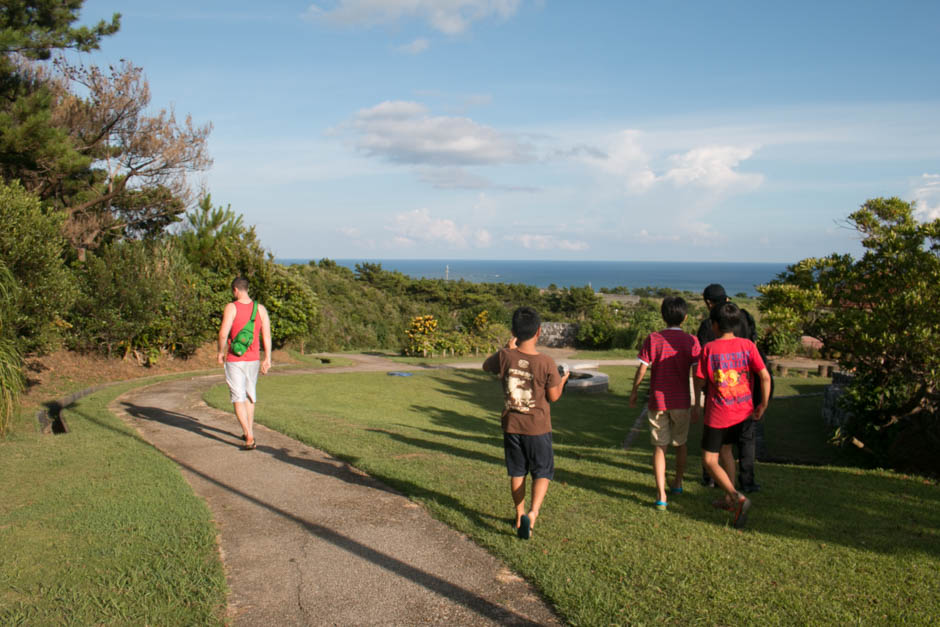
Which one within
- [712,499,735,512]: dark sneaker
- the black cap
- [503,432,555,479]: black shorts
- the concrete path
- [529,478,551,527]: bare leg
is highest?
the black cap

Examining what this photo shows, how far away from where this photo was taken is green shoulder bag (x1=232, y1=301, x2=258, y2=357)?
6.79m

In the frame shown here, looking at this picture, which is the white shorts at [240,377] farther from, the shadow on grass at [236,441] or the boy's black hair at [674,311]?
the boy's black hair at [674,311]

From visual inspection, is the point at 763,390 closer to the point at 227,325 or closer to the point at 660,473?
the point at 660,473

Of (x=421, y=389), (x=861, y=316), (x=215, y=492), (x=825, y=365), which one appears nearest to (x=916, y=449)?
(x=861, y=316)

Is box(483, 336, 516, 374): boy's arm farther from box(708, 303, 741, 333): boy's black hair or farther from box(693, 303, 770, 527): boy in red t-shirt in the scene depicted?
box(708, 303, 741, 333): boy's black hair

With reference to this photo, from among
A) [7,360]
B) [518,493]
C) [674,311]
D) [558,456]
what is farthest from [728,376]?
[7,360]

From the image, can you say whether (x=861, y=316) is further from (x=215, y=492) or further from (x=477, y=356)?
(x=477, y=356)

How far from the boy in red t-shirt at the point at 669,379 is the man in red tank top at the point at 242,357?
3.94m

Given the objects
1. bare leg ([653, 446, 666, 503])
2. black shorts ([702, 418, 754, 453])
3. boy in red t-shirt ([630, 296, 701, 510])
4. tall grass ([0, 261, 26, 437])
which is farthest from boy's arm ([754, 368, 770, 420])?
tall grass ([0, 261, 26, 437])

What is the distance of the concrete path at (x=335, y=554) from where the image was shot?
329 centimetres

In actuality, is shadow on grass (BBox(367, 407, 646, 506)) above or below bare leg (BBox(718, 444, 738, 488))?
below

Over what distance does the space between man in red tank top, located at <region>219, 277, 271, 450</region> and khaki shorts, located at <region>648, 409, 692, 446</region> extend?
3975mm

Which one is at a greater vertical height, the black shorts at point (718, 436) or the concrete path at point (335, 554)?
the black shorts at point (718, 436)

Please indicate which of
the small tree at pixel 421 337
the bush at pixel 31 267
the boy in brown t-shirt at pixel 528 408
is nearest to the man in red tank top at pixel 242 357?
the boy in brown t-shirt at pixel 528 408
